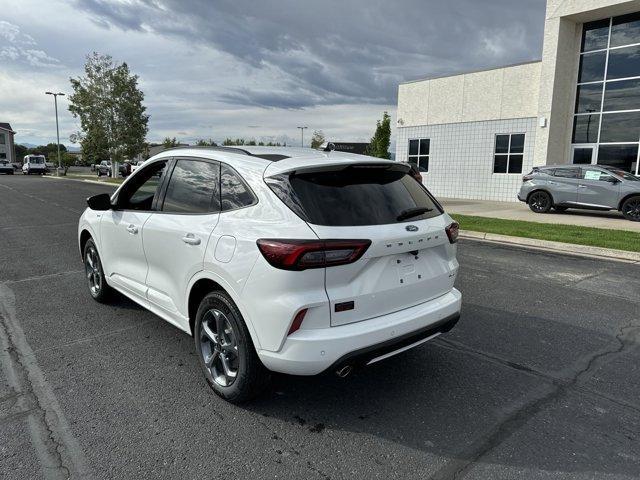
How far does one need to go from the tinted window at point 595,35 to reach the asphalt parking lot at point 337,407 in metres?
17.2

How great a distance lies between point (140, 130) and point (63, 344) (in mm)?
36822

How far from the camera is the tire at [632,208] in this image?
43.5 ft

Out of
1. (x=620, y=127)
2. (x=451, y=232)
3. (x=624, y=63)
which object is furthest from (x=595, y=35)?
(x=451, y=232)

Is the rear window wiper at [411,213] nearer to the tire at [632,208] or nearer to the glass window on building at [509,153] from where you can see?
the tire at [632,208]

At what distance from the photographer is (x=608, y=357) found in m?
3.96

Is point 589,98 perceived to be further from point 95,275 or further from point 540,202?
point 95,275

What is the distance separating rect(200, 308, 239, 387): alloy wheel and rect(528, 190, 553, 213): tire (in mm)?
14561

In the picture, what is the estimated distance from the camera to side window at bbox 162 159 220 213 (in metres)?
3.33

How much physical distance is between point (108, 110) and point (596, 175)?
1359 inches

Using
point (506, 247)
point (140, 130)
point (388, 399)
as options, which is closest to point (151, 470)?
point (388, 399)

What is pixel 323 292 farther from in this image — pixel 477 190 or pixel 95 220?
pixel 477 190

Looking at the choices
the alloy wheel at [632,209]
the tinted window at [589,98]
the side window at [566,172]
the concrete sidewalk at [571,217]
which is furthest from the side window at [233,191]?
the tinted window at [589,98]

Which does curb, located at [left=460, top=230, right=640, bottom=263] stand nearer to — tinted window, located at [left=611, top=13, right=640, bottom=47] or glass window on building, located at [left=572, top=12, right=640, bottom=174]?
glass window on building, located at [left=572, top=12, right=640, bottom=174]

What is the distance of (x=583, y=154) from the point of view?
1875 cm
